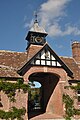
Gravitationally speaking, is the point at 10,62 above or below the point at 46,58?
below

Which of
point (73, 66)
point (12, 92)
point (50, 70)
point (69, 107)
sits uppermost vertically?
point (73, 66)

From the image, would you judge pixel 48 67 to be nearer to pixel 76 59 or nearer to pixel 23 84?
pixel 23 84

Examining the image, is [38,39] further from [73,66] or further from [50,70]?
[50,70]

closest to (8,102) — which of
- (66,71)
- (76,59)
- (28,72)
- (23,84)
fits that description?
(23,84)

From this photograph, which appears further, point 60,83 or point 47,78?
point 47,78

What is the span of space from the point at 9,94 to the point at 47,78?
28.6ft

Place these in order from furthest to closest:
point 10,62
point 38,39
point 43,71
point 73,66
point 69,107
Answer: point 38,39, point 73,66, point 10,62, point 43,71, point 69,107

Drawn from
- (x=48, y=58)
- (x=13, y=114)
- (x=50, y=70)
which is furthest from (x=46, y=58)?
(x=13, y=114)

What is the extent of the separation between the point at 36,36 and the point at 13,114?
1173cm

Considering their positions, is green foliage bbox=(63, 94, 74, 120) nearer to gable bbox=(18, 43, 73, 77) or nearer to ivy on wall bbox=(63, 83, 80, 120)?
ivy on wall bbox=(63, 83, 80, 120)

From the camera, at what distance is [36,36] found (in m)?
26.6

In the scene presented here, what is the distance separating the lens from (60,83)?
72.0 feet

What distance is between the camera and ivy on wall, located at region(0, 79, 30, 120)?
18.6 metres

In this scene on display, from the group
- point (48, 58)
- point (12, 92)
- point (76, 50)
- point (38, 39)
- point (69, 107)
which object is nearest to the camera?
point (12, 92)
